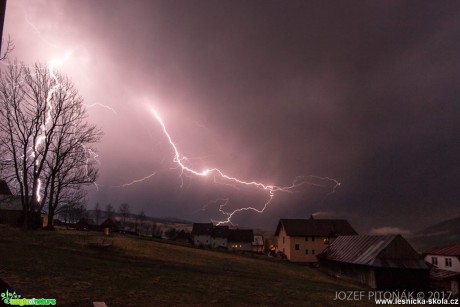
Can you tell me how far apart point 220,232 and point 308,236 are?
41.1 meters

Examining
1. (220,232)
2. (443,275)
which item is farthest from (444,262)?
(220,232)

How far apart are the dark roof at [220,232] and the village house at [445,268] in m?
55.1

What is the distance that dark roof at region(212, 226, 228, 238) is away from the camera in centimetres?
9875

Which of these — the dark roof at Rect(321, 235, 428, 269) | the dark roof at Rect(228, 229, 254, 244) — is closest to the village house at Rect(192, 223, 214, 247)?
the dark roof at Rect(228, 229, 254, 244)

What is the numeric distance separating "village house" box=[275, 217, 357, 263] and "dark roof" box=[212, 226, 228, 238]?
33.4 meters

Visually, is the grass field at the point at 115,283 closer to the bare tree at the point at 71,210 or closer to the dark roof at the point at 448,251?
the bare tree at the point at 71,210

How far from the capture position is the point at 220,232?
327 ft

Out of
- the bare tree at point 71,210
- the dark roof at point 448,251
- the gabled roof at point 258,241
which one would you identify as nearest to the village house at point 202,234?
the gabled roof at point 258,241

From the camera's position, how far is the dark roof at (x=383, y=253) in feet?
119

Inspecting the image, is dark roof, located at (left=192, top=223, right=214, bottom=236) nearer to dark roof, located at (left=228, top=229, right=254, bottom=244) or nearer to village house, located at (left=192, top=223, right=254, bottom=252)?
village house, located at (left=192, top=223, right=254, bottom=252)

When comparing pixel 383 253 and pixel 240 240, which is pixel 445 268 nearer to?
pixel 383 253

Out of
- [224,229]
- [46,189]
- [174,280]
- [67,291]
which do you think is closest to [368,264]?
[174,280]

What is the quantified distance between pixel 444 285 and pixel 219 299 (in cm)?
4218

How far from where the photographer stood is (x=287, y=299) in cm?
1697
